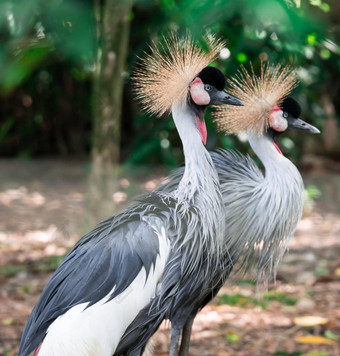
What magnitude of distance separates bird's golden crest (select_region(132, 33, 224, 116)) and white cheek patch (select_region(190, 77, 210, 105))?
0.02m

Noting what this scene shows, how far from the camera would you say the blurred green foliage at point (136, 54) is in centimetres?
78

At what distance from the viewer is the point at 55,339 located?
5.43 ft

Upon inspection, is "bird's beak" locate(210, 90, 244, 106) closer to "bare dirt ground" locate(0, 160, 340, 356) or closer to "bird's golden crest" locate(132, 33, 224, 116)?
"bird's golden crest" locate(132, 33, 224, 116)

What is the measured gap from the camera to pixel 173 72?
1.90m

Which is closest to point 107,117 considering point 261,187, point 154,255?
point 261,187

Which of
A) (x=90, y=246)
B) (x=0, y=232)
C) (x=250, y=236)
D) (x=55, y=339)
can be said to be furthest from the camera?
(x=0, y=232)

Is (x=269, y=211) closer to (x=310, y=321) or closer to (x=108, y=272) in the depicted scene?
(x=108, y=272)

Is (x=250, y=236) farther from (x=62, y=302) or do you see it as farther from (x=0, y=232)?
(x=0, y=232)

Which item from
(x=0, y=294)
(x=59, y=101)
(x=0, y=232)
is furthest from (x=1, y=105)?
(x=0, y=294)

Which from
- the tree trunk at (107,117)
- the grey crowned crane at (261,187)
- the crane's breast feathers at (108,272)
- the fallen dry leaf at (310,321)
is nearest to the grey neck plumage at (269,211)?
the grey crowned crane at (261,187)

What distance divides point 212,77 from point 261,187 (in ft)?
1.41

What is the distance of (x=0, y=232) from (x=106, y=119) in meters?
1.70

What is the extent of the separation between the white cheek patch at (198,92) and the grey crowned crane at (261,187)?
0.22m

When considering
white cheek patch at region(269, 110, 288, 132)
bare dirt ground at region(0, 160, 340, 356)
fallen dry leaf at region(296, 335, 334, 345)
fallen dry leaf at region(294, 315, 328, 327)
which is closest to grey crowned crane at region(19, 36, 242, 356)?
white cheek patch at region(269, 110, 288, 132)
